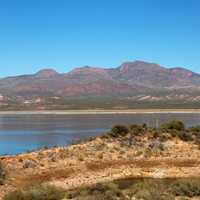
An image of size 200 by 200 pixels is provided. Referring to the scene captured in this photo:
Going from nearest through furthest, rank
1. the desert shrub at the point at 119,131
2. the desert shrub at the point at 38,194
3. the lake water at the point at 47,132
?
1. the desert shrub at the point at 38,194
2. the desert shrub at the point at 119,131
3. the lake water at the point at 47,132

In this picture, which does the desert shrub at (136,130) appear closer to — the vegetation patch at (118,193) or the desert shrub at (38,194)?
the vegetation patch at (118,193)

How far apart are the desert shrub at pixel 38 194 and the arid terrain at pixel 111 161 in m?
2.17

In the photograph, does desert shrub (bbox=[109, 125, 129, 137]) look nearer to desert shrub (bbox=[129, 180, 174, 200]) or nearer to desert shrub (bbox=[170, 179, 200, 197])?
desert shrub (bbox=[129, 180, 174, 200])

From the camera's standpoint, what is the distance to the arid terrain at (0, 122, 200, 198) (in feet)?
73.4

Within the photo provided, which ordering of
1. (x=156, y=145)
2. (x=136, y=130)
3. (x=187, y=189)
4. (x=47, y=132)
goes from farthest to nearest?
(x=47, y=132) → (x=136, y=130) → (x=156, y=145) → (x=187, y=189)

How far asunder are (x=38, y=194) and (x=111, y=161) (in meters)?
9.98

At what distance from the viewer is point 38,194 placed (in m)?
17.0

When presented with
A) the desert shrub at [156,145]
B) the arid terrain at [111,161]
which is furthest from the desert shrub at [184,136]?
the desert shrub at [156,145]

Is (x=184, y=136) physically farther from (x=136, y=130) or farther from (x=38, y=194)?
(x=38, y=194)

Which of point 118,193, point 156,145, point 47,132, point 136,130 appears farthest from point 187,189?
point 47,132

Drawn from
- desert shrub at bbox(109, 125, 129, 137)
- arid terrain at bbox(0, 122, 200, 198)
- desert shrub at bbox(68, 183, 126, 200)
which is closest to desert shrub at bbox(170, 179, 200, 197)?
desert shrub at bbox(68, 183, 126, 200)

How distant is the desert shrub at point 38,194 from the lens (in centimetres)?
1672

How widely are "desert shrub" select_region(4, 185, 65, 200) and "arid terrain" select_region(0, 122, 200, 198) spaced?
2174 mm

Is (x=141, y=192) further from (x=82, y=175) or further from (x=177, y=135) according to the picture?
(x=177, y=135)
